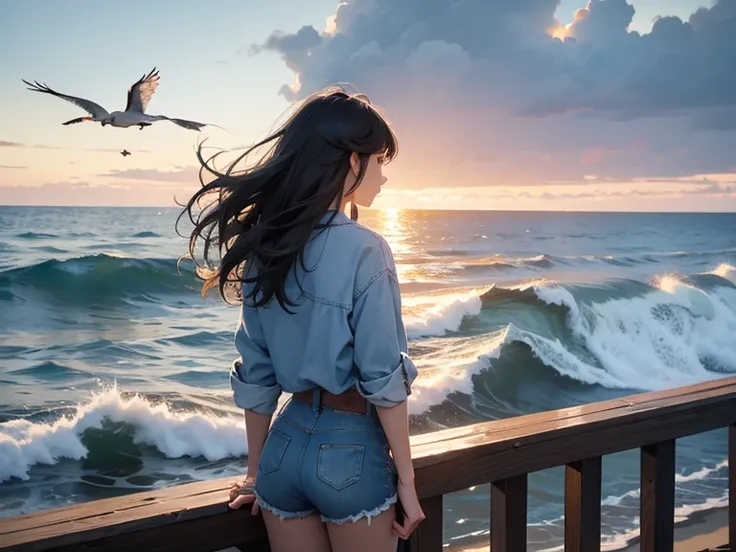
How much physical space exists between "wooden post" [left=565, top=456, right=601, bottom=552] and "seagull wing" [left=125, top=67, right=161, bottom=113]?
1633 mm

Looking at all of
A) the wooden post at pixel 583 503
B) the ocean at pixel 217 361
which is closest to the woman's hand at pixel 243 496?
the wooden post at pixel 583 503

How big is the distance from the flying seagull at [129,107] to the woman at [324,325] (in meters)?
0.84

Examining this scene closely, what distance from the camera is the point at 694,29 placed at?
18031mm

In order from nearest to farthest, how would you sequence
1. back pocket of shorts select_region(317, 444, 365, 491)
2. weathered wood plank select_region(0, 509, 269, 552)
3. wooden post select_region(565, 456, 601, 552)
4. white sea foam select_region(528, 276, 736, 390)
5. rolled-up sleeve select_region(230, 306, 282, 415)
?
weathered wood plank select_region(0, 509, 269, 552), back pocket of shorts select_region(317, 444, 365, 491), rolled-up sleeve select_region(230, 306, 282, 415), wooden post select_region(565, 456, 601, 552), white sea foam select_region(528, 276, 736, 390)

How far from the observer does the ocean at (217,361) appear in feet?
18.5

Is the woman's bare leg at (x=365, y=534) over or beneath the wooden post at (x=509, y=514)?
over

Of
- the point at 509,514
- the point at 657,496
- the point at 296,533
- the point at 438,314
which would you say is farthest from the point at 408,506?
the point at 438,314

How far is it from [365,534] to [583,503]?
2.15 ft

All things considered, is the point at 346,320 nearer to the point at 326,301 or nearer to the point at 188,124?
the point at 326,301

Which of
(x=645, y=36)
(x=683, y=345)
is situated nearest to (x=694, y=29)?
(x=645, y=36)

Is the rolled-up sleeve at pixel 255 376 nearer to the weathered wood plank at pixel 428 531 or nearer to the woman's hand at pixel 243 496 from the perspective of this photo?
the woman's hand at pixel 243 496

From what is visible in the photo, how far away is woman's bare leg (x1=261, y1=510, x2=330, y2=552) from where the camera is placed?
4.14ft

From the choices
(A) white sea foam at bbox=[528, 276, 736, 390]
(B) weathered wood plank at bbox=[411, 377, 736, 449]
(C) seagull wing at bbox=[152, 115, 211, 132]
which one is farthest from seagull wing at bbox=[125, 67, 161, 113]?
(A) white sea foam at bbox=[528, 276, 736, 390]

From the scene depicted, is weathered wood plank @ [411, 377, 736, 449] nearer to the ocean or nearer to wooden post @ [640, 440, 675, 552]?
wooden post @ [640, 440, 675, 552]
